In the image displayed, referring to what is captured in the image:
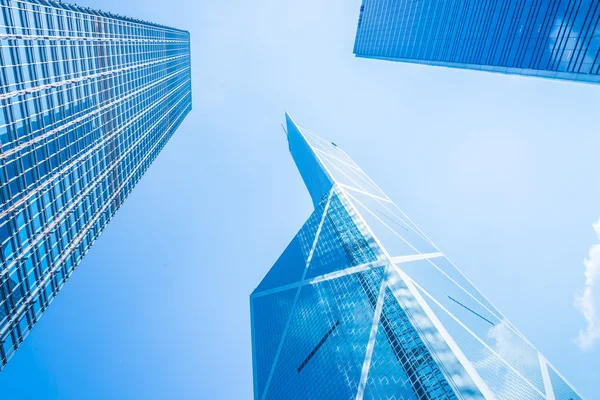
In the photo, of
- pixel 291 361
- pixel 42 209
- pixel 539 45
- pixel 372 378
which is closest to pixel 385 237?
pixel 291 361

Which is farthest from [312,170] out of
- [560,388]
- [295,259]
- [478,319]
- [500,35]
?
[560,388]

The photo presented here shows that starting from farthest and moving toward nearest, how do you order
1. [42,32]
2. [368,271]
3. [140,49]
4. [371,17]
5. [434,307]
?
[371,17]
[140,49]
[368,271]
[434,307]
[42,32]

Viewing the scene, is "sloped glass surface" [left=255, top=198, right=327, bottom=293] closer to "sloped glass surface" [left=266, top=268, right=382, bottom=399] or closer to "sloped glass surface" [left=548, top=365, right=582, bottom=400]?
"sloped glass surface" [left=266, top=268, right=382, bottom=399]

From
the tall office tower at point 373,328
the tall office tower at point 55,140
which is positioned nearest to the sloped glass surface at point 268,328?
the tall office tower at point 373,328

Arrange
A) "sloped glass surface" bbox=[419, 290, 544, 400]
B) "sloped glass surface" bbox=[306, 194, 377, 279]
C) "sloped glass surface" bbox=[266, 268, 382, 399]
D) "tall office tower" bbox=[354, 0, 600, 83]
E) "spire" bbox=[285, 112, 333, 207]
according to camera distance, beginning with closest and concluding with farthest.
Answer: "tall office tower" bbox=[354, 0, 600, 83] < "sloped glass surface" bbox=[419, 290, 544, 400] < "sloped glass surface" bbox=[266, 268, 382, 399] < "sloped glass surface" bbox=[306, 194, 377, 279] < "spire" bbox=[285, 112, 333, 207]

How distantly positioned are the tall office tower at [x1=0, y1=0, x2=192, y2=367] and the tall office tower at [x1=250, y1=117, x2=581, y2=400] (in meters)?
30.5

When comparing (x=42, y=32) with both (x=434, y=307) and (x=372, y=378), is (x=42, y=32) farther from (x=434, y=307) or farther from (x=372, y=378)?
(x=434, y=307)

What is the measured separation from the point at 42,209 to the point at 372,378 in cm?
3386

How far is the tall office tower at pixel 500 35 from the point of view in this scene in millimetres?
31500

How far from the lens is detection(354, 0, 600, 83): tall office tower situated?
3150cm

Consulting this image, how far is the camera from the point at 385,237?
61.8m

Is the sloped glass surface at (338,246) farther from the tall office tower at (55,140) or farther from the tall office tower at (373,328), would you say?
the tall office tower at (55,140)

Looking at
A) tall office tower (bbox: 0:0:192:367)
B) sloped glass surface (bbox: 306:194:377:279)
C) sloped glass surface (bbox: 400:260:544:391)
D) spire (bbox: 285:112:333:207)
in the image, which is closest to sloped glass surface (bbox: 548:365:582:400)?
sloped glass surface (bbox: 400:260:544:391)

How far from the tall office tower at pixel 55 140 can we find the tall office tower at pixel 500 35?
4395 cm
